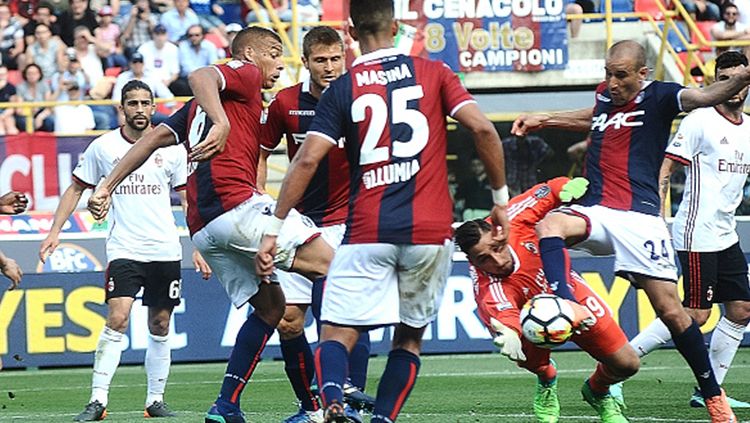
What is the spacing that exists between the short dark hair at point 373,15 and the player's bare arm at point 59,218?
178 inches

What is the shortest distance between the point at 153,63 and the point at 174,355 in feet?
Answer: 19.5

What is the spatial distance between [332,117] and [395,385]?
1.31m

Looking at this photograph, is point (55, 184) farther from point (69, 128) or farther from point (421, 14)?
point (421, 14)

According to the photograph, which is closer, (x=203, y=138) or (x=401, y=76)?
(x=401, y=76)

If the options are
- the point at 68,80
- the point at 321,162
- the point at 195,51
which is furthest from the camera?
the point at 195,51

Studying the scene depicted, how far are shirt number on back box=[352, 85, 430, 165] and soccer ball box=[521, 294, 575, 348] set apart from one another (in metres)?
1.40

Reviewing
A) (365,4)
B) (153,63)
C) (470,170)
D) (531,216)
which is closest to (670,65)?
(470,170)

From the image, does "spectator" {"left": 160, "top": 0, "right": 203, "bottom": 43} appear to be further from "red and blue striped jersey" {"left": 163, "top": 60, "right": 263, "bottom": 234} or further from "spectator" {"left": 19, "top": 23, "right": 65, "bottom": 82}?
"red and blue striped jersey" {"left": 163, "top": 60, "right": 263, "bottom": 234}

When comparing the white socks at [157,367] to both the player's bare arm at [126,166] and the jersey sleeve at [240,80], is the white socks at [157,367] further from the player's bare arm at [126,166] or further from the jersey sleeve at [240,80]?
the jersey sleeve at [240,80]

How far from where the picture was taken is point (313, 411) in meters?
8.61

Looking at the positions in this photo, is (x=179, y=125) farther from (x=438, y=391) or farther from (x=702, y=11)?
(x=702, y=11)

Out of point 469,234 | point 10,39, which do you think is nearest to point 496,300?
point 469,234

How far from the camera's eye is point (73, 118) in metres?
18.4

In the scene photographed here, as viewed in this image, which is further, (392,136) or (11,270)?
(11,270)
